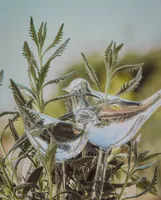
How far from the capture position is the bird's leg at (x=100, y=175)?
61 centimetres

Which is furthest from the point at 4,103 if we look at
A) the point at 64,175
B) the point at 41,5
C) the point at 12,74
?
the point at 64,175

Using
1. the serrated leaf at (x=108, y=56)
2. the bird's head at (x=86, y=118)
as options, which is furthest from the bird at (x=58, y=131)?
the serrated leaf at (x=108, y=56)

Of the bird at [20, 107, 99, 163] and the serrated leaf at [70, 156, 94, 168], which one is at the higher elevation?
the bird at [20, 107, 99, 163]

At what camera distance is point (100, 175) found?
0.62 meters

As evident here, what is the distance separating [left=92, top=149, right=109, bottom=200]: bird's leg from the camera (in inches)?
24.0

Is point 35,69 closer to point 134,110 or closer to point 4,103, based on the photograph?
point 134,110

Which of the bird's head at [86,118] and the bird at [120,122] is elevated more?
the bird's head at [86,118]

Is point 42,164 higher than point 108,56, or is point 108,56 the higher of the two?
point 108,56

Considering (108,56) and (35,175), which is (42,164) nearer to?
(35,175)

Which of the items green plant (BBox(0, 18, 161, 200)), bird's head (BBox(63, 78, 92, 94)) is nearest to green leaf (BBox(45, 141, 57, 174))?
green plant (BBox(0, 18, 161, 200))

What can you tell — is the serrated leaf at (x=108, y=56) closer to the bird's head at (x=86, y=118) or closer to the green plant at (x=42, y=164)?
the green plant at (x=42, y=164)

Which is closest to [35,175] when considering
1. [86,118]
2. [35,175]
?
[35,175]

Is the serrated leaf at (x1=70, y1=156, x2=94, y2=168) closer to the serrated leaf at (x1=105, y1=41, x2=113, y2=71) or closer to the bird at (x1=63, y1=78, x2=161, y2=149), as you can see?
the bird at (x1=63, y1=78, x2=161, y2=149)

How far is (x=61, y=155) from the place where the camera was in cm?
58
